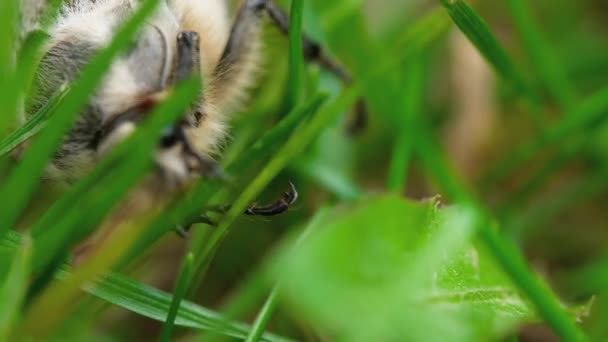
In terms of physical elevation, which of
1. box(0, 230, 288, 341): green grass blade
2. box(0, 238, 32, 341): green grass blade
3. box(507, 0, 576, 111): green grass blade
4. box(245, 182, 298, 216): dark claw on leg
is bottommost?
box(0, 238, 32, 341): green grass blade

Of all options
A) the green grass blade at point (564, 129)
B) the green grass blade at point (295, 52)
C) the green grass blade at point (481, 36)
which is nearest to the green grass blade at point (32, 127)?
the green grass blade at point (295, 52)

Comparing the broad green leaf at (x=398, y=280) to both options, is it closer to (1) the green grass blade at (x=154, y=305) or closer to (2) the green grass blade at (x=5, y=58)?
(1) the green grass blade at (x=154, y=305)


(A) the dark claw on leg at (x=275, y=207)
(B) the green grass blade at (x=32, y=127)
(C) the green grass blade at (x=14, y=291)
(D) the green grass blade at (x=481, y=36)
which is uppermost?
(D) the green grass blade at (x=481, y=36)

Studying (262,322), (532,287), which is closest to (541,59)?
(532,287)

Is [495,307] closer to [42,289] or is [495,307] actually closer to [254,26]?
[42,289]

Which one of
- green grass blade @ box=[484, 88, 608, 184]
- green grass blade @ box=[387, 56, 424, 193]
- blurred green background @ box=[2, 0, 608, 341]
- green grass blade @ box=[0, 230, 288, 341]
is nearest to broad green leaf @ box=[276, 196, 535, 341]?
blurred green background @ box=[2, 0, 608, 341]

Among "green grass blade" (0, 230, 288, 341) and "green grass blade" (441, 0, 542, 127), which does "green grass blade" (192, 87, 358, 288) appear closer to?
"green grass blade" (0, 230, 288, 341)
